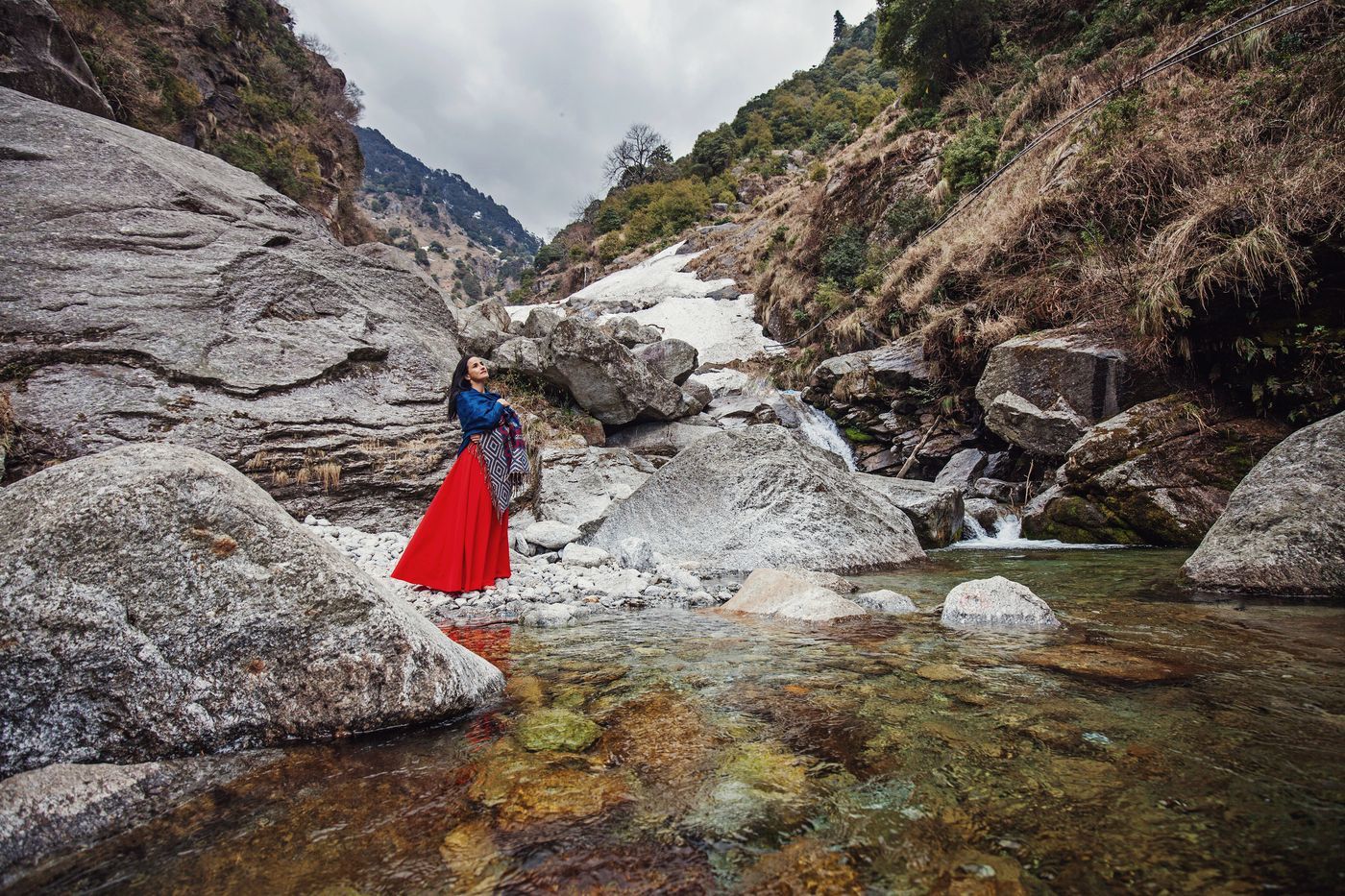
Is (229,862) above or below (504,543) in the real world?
below

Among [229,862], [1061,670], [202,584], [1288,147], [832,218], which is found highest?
[832,218]

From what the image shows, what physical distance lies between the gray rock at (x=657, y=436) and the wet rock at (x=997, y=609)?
8.38 metres

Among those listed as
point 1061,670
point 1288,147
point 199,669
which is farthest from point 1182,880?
point 1288,147

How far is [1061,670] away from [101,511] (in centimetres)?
377

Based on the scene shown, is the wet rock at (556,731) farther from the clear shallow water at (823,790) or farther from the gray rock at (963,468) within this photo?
the gray rock at (963,468)

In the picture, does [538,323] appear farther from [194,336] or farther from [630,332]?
[194,336]

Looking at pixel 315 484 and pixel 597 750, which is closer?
pixel 597 750

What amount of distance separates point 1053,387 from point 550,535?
7944 mm

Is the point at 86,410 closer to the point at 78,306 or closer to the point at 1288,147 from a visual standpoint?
the point at 78,306

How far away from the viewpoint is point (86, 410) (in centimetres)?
598

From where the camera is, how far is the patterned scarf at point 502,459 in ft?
17.5

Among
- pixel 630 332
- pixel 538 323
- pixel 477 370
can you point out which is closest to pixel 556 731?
pixel 477 370

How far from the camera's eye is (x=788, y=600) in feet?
13.5

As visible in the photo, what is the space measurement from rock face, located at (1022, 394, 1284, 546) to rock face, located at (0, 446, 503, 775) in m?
7.45
